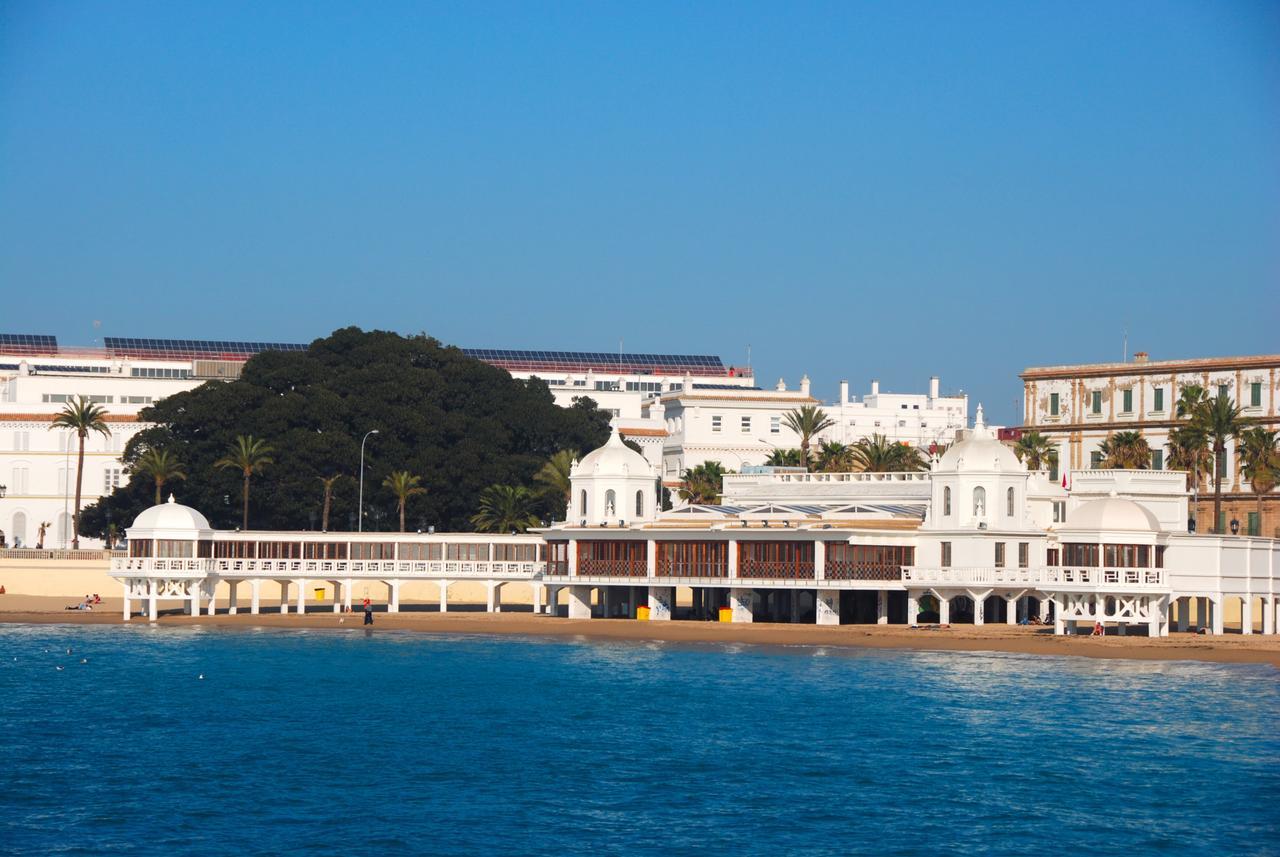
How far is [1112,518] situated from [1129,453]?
43.3m

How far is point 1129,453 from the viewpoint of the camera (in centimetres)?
12150

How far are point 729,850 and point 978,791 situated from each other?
31.8 feet

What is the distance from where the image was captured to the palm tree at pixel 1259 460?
370ft

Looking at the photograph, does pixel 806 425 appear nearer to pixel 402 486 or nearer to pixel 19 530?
pixel 402 486

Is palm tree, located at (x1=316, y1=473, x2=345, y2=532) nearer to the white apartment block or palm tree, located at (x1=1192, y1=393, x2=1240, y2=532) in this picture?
the white apartment block

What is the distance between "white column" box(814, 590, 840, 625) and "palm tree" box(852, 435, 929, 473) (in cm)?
2832

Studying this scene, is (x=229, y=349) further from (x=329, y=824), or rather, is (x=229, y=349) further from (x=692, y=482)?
(x=329, y=824)

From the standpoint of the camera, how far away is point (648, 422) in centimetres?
14800

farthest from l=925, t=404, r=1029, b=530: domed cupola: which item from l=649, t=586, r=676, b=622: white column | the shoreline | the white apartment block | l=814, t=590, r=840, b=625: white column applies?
the white apartment block

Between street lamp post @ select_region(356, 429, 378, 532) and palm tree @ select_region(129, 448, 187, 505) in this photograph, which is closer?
street lamp post @ select_region(356, 429, 378, 532)

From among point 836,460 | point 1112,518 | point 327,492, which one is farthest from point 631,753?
point 836,460

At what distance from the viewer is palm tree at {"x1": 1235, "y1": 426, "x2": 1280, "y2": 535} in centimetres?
11275

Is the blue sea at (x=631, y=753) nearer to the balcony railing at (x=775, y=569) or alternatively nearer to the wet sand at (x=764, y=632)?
the wet sand at (x=764, y=632)

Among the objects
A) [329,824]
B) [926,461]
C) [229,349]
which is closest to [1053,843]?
→ [329,824]
